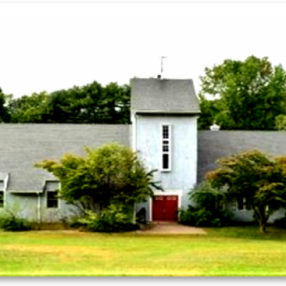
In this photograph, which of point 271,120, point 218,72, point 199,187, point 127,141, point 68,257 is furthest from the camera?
point 218,72

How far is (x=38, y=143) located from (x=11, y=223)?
22.8 ft


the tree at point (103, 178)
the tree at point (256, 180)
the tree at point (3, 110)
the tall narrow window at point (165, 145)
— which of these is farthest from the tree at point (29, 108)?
the tree at point (256, 180)

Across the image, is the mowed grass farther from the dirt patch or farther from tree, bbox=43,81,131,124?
tree, bbox=43,81,131,124

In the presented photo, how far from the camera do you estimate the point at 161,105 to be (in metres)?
29.3

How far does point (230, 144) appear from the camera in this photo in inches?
1293

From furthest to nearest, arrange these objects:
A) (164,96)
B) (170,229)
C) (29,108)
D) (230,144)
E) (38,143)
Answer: (29,108)
(230,144)
(38,143)
(164,96)
(170,229)

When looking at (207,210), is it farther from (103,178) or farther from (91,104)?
(91,104)

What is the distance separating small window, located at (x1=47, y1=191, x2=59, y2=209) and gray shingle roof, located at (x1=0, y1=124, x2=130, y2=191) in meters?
0.78

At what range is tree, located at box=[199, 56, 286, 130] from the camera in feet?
163

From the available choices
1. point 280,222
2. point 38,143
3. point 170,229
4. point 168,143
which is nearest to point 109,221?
point 170,229

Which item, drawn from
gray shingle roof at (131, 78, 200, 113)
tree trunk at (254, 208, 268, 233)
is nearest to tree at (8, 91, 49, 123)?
gray shingle roof at (131, 78, 200, 113)
